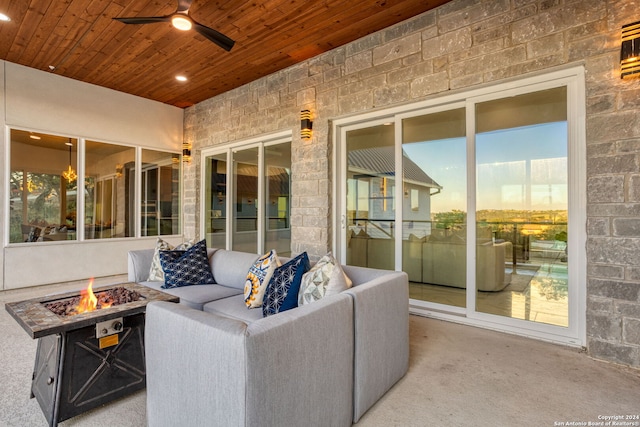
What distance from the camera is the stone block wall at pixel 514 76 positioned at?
2.36 meters

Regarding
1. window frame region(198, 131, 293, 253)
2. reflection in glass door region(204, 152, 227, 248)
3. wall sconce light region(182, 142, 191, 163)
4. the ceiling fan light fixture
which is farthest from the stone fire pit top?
wall sconce light region(182, 142, 191, 163)

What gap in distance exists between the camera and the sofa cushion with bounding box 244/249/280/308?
2.45 meters

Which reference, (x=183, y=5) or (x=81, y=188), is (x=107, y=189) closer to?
(x=81, y=188)

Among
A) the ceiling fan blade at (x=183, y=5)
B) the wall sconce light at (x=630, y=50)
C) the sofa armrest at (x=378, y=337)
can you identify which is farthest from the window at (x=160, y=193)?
the wall sconce light at (x=630, y=50)

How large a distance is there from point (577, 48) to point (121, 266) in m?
6.70

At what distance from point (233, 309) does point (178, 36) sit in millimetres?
3238

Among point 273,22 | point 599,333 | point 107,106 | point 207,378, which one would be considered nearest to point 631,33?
point 599,333

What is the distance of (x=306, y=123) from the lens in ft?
14.0

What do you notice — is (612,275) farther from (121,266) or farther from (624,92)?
(121,266)

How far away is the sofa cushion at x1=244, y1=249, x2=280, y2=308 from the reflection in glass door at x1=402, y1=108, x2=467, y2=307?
1790 mm

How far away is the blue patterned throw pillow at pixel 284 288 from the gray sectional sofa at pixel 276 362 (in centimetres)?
56

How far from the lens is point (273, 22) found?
346cm

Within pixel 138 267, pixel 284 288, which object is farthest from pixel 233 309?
pixel 138 267

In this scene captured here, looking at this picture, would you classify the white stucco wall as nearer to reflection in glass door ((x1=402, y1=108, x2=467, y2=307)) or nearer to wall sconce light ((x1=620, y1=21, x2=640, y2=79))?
reflection in glass door ((x1=402, y1=108, x2=467, y2=307))
